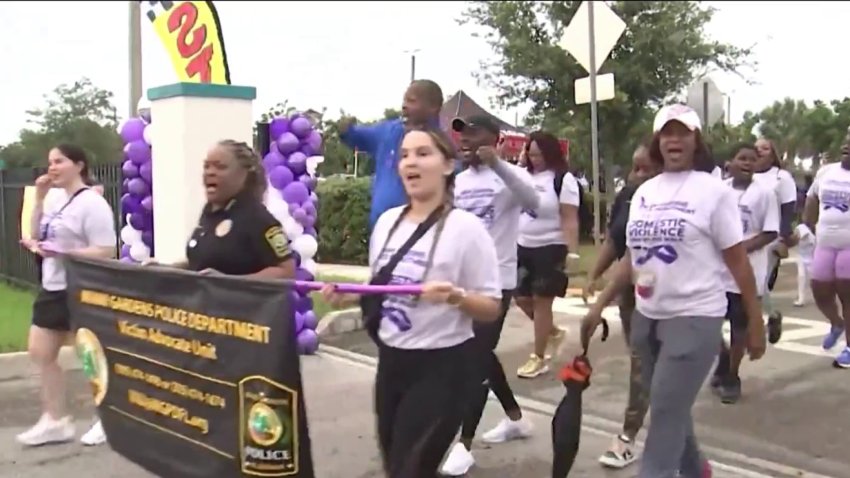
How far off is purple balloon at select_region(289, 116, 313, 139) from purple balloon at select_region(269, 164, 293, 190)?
1.04ft

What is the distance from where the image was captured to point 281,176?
8.38 meters

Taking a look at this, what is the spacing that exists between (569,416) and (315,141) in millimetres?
4765

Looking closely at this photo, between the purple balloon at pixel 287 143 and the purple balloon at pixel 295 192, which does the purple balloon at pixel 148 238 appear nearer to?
the purple balloon at pixel 295 192

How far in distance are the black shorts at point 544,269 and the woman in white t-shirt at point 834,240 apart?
2.12 meters

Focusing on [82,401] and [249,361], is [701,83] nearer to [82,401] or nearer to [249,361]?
[82,401]

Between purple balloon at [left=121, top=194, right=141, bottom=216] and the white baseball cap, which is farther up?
the white baseball cap

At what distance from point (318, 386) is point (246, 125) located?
2557 mm

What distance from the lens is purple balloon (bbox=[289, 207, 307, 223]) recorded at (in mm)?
8430

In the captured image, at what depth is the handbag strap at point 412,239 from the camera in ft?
11.7

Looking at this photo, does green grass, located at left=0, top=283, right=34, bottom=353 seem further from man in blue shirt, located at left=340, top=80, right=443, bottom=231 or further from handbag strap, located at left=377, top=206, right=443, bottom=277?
handbag strap, located at left=377, top=206, right=443, bottom=277

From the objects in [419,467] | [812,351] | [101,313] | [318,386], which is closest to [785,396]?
[812,351]

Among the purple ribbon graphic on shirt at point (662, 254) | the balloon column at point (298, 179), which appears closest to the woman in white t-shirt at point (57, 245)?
the balloon column at point (298, 179)

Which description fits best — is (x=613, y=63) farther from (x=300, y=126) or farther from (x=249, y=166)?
(x=249, y=166)

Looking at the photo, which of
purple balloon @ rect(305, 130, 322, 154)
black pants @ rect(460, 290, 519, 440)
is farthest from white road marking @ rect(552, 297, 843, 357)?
purple balloon @ rect(305, 130, 322, 154)
